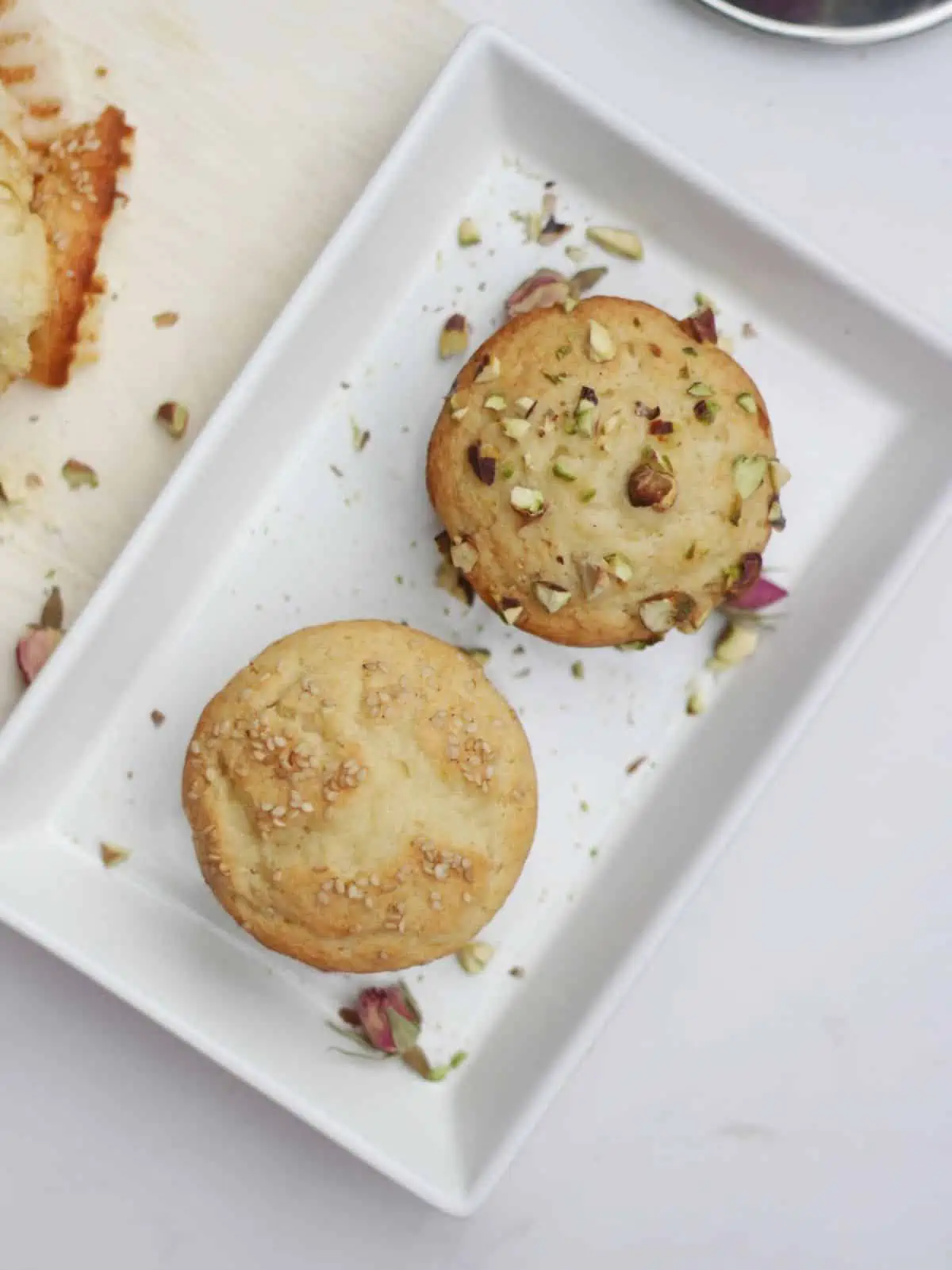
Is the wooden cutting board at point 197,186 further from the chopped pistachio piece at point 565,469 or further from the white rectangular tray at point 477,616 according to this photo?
the chopped pistachio piece at point 565,469

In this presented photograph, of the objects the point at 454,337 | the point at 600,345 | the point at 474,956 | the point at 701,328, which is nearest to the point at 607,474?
the point at 600,345

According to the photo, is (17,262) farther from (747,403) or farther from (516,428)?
(747,403)

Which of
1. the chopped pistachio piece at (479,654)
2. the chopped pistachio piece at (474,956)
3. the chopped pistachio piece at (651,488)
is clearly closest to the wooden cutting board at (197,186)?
the chopped pistachio piece at (479,654)

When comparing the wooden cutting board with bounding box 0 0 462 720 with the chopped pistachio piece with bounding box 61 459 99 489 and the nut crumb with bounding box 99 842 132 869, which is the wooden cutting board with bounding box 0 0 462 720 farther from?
the nut crumb with bounding box 99 842 132 869

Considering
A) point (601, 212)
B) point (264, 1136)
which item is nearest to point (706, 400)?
point (601, 212)

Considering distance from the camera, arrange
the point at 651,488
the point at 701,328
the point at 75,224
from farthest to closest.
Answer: the point at 75,224
the point at 701,328
the point at 651,488

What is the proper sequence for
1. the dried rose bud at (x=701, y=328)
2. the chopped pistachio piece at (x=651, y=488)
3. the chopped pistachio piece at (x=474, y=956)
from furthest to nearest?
the chopped pistachio piece at (x=474, y=956) → the dried rose bud at (x=701, y=328) → the chopped pistachio piece at (x=651, y=488)
